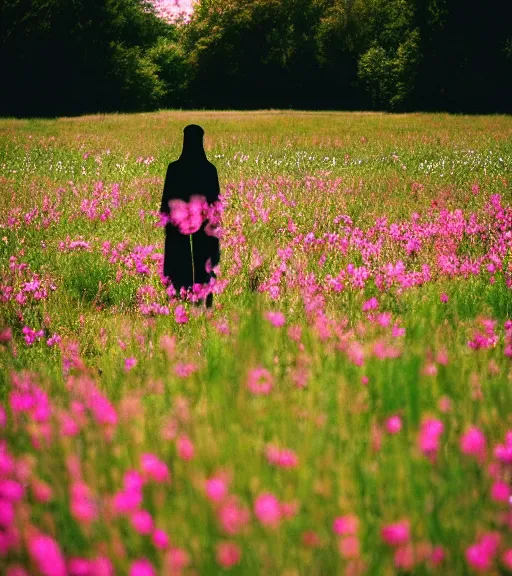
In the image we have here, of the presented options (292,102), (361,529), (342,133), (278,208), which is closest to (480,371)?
(361,529)

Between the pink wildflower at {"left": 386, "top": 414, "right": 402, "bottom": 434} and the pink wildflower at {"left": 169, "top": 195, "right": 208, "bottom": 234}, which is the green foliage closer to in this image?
the pink wildflower at {"left": 169, "top": 195, "right": 208, "bottom": 234}

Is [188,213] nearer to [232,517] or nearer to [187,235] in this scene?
[187,235]

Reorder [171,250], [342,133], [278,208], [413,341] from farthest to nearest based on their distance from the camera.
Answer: [342,133] < [278,208] < [171,250] < [413,341]

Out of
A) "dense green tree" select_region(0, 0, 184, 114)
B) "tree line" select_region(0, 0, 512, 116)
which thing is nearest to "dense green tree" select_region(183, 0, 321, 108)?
"tree line" select_region(0, 0, 512, 116)

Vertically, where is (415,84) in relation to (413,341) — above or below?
above

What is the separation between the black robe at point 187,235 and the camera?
15.3 feet

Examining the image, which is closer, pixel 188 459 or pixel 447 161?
pixel 188 459

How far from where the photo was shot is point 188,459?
1.54m

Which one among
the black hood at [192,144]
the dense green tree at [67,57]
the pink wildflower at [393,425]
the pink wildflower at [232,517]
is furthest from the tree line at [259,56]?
the pink wildflower at [232,517]

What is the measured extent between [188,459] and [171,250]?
3.35 m

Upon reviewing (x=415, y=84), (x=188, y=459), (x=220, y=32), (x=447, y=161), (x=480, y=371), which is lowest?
(x=480, y=371)

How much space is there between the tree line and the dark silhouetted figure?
44.5 m

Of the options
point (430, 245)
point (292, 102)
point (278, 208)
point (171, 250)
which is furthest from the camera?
point (292, 102)

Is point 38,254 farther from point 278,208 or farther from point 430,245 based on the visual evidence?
point 430,245
